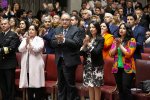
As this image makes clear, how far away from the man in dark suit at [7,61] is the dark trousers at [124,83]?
2.13 m

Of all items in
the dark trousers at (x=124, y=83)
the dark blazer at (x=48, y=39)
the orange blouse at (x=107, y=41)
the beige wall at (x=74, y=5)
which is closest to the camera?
the dark trousers at (x=124, y=83)

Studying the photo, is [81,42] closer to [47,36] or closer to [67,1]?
[47,36]

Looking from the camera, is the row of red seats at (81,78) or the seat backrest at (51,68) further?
the seat backrest at (51,68)

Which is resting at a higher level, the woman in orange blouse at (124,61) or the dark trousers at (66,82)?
the woman in orange blouse at (124,61)

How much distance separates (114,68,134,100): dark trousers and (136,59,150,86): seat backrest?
46cm

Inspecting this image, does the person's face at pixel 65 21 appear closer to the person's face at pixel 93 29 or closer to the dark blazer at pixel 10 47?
the person's face at pixel 93 29

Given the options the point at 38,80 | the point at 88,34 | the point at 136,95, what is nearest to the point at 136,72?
the point at 136,95

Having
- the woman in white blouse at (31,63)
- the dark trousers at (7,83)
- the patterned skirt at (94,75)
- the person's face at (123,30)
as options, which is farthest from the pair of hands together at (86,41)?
the dark trousers at (7,83)

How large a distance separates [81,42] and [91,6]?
6.46 meters

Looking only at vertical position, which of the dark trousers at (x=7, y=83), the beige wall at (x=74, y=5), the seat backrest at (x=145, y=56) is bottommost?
the dark trousers at (x=7, y=83)

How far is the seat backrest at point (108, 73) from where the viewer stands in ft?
28.1

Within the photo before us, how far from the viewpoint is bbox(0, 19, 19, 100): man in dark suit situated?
871cm

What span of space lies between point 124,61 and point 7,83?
241 cm

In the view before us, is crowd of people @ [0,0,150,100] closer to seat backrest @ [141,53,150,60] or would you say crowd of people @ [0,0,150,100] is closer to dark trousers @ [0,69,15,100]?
dark trousers @ [0,69,15,100]
